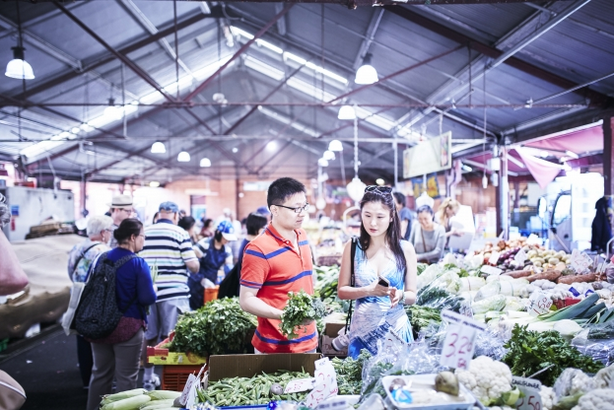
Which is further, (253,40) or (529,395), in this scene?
(253,40)

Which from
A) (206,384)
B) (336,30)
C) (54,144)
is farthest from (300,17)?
(54,144)

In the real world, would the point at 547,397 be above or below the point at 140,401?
above

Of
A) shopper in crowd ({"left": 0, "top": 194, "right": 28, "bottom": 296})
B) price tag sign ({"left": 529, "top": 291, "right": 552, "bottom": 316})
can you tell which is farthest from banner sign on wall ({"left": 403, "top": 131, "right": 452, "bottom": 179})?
shopper in crowd ({"left": 0, "top": 194, "right": 28, "bottom": 296})

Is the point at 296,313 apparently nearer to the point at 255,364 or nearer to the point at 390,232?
the point at 255,364

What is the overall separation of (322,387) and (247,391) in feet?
1.80

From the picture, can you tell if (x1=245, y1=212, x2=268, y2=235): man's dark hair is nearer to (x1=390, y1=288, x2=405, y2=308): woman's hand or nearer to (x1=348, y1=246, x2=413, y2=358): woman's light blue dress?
(x1=348, y1=246, x2=413, y2=358): woman's light blue dress

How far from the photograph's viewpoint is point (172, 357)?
126 inches

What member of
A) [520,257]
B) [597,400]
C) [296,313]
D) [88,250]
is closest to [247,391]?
[296,313]

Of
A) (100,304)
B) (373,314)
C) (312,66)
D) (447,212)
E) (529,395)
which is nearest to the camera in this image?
(529,395)

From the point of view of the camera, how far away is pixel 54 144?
1600 cm

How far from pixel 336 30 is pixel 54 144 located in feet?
38.2

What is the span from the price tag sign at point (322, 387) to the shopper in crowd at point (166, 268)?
3.00 m

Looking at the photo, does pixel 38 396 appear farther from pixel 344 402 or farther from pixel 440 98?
pixel 440 98

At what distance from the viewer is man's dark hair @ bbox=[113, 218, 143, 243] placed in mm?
3500
